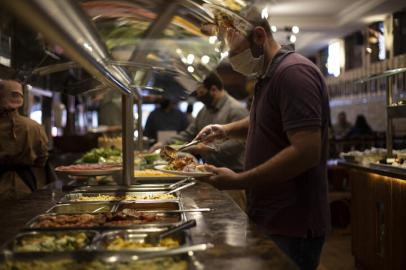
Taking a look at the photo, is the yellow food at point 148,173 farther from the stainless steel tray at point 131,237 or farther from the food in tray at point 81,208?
the stainless steel tray at point 131,237

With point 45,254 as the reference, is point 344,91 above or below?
above

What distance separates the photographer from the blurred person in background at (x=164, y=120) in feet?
24.7

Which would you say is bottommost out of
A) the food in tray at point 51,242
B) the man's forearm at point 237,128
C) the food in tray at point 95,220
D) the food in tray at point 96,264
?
the food in tray at point 96,264

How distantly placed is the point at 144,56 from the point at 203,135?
1.88ft

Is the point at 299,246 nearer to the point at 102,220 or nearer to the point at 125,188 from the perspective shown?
the point at 102,220

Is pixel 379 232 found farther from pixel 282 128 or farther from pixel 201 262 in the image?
pixel 201 262

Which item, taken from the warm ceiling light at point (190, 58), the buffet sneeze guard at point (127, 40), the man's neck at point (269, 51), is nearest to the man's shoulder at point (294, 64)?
the man's neck at point (269, 51)

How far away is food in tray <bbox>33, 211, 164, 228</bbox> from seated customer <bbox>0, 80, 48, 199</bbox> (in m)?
1.48

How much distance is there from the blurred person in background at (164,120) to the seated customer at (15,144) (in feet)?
13.1

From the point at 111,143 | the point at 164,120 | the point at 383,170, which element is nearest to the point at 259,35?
the point at 383,170

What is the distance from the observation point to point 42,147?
3.63 meters

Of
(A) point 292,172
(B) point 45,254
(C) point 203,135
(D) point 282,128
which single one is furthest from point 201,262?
(C) point 203,135

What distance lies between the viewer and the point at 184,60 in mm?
3633

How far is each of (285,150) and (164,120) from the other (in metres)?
5.63
